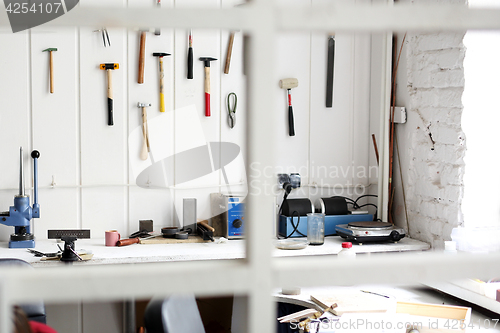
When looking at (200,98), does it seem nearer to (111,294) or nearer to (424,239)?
(424,239)

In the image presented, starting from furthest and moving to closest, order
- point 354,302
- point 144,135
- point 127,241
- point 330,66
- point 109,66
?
point 330,66
point 144,135
point 109,66
point 127,241
point 354,302

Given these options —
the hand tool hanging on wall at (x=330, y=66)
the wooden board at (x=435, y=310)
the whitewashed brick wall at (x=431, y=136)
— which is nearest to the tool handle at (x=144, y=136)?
the hand tool hanging on wall at (x=330, y=66)

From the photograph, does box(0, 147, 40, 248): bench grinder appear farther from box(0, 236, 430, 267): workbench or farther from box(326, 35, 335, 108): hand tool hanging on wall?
box(326, 35, 335, 108): hand tool hanging on wall

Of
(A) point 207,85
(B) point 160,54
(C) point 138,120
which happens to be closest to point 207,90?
(A) point 207,85

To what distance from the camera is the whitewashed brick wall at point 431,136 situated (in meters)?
2.60

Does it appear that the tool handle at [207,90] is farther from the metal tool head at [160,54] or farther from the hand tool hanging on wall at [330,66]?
the hand tool hanging on wall at [330,66]

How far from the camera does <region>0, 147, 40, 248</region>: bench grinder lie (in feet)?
8.68

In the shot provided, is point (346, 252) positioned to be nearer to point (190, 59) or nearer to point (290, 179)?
point (290, 179)

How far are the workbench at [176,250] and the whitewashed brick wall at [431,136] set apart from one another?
0.66 feet

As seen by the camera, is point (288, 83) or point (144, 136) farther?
point (288, 83)

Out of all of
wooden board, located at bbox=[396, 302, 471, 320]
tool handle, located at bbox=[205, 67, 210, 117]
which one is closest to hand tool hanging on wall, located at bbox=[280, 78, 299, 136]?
tool handle, located at bbox=[205, 67, 210, 117]

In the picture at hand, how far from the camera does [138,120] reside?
3.04m

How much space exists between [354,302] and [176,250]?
99cm

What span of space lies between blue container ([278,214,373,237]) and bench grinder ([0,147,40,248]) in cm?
141
